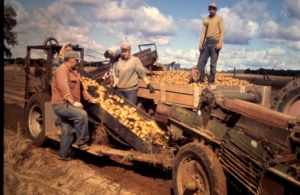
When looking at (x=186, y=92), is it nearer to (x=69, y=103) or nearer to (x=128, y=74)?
(x=128, y=74)

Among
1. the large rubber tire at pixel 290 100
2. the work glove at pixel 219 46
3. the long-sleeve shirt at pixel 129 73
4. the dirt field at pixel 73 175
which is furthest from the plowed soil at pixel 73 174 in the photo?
the work glove at pixel 219 46

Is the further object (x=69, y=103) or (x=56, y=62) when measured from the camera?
(x=56, y=62)

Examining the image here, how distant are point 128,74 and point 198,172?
4066 mm

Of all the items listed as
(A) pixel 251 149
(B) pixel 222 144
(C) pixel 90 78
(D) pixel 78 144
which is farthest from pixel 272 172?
(C) pixel 90 78

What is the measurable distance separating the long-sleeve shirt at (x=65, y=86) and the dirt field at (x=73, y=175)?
136 cm

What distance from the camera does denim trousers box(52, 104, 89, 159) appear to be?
5.51 meters

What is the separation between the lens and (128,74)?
283 inches

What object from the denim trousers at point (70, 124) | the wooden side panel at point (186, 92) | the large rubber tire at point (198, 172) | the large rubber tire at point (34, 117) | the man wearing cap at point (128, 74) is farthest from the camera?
the man wearing cap at point (128, 74)

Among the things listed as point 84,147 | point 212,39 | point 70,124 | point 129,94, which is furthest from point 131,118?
point 212,39

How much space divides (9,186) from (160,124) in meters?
2.93

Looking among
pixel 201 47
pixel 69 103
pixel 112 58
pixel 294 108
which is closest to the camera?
pixel 294 108

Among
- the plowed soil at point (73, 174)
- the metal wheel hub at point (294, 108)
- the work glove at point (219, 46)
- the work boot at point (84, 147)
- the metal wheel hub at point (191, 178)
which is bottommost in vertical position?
the plowed soil at point (73, 174)

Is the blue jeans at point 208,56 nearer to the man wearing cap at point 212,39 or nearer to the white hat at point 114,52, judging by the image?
the man wearing cap at point 212,39

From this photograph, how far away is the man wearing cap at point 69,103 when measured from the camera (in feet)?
17.7
